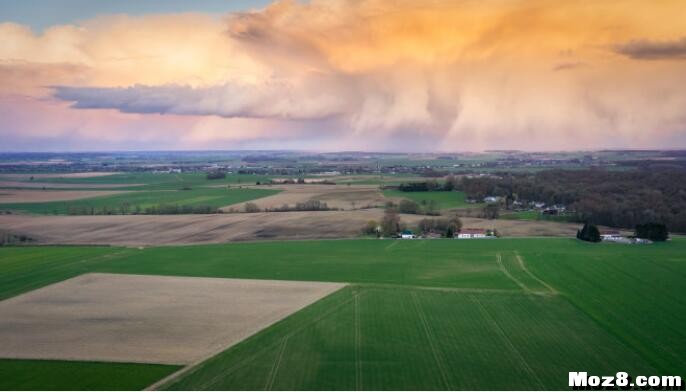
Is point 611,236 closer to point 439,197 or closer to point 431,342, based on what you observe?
point 439,197

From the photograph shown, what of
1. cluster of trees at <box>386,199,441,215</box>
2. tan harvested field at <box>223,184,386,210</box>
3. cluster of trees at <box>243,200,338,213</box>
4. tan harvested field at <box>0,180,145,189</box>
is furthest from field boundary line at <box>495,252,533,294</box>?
tan harvested field at <box>0,180,145,189</box>

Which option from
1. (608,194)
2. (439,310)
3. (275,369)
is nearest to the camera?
(275,369)

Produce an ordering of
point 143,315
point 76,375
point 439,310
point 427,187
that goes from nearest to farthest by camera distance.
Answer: point 76,375 → point 143,315 → point 439,310 → point 427,187

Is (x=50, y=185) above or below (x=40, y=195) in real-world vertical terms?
above

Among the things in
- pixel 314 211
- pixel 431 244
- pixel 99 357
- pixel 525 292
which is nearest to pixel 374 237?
pixel 431 244

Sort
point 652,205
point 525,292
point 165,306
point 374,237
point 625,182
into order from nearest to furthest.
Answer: point 165,306, point 525,292, point 374,237, point 652,205, point 625,182

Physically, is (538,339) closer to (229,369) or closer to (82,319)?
(229,369)

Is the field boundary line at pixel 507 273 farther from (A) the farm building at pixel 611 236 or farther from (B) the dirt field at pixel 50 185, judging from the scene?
(B) the dirt field at pixel 50 185

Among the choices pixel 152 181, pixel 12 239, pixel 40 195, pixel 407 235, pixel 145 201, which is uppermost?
pixel 152 181

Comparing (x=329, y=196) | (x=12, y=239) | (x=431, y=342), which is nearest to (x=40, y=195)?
(x=12, y=239)
